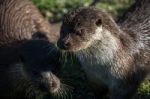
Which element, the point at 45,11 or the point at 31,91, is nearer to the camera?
the point at 31,91

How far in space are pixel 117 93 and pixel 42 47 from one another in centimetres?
81

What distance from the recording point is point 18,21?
5859 millimetres

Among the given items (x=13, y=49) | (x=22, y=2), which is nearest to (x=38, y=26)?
(x=22, y=2)

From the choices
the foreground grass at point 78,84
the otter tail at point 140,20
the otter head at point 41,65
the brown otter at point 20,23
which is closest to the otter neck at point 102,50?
the otter head at point 41,65

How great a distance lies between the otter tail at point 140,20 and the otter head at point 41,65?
0.82m

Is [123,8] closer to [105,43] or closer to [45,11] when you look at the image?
[45,11]

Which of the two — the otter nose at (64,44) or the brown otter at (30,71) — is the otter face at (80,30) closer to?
the otter nose at (64,44)

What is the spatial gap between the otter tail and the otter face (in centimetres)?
76

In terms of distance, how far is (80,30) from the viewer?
4449mm

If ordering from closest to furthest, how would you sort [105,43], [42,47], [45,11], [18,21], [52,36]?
[105,43]
[42,47]
[18,21]
[52,36]
[45,11]

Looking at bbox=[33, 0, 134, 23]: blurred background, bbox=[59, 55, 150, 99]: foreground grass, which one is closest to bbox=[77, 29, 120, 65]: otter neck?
bbox=[59, 55, 150, 99]: foreground grass

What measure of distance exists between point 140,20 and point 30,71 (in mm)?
1260

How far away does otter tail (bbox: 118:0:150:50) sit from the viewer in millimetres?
5219

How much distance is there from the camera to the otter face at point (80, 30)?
4410mm
